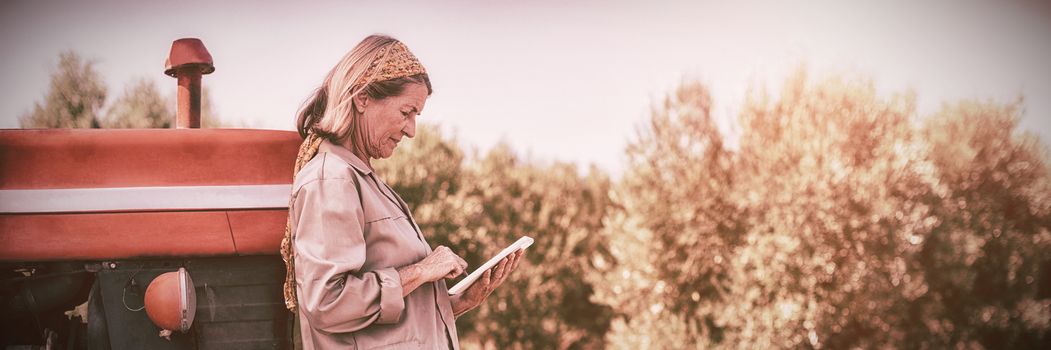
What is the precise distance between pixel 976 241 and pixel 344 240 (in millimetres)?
10812

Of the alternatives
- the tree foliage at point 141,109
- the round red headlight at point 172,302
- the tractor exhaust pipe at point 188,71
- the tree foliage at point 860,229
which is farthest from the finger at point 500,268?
the tree foliage at point 860,229

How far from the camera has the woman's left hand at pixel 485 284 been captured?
2912 mm

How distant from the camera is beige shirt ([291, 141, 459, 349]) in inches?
97.7

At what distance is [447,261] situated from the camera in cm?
264

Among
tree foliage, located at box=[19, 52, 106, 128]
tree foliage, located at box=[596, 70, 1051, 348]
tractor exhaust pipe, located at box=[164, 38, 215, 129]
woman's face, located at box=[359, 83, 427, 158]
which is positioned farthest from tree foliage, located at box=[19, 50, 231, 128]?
tree foliage, located at box=[596, 70, 1051, 348]

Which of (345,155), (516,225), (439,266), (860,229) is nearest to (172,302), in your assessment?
(345,155)

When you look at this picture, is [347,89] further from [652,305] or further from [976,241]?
[652,305]

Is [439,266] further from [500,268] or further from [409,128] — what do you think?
[409,128]

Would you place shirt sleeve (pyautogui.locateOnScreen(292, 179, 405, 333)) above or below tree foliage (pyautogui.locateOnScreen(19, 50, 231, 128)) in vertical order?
above

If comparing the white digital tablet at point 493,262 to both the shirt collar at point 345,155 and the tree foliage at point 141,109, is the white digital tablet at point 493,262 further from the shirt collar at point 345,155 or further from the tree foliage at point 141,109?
the tree foliage at point 141,109

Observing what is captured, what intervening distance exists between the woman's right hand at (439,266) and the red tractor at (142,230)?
29.5 inches

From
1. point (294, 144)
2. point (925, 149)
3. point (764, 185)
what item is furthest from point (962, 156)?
point (294, 144)

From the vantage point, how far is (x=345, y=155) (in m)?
2.69

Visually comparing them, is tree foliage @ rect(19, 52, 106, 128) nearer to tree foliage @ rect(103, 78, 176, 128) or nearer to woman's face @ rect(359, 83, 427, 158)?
tree foliage @ rect(103, 78, 176, 128)
